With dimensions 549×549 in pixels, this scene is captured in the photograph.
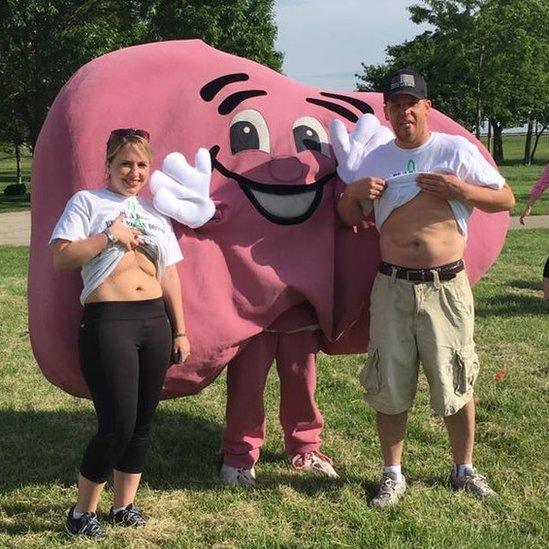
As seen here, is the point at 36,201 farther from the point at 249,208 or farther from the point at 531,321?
the point at 531,321

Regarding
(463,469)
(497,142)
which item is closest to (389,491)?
(463,469)

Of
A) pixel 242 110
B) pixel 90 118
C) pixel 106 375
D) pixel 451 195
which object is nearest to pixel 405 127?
pixel 451 195

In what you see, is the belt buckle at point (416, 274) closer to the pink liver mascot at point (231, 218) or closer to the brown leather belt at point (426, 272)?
the brown leather belt at point (426, 272)

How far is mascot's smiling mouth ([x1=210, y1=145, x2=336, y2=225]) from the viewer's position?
3326 millimetres

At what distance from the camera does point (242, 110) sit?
11.2 feet

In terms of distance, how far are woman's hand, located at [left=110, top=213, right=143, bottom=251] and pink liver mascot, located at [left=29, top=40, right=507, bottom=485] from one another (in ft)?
0.77

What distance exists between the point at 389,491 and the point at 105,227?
5.78ft

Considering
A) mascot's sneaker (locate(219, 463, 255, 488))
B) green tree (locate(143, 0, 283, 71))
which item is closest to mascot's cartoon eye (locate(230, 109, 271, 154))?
mascot's sneaker (locate(219, 463, 255, 488))

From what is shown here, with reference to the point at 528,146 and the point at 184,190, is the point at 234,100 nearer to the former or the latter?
the point at 184,190

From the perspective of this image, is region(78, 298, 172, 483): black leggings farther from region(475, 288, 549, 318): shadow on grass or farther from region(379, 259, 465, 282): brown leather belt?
region(475, 288, 549, 318): shadow on grass

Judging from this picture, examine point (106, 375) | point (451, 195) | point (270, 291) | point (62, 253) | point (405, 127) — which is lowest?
point (106, 375)

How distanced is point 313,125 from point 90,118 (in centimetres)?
103

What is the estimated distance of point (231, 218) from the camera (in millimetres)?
3291

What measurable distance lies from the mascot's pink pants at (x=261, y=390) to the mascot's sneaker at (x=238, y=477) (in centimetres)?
3
